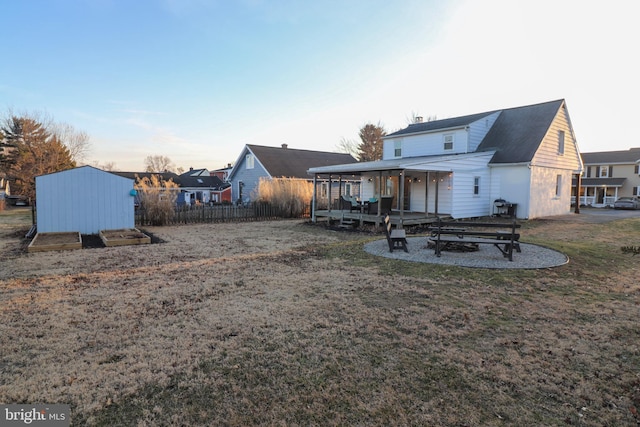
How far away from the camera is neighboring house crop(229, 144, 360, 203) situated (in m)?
27.5

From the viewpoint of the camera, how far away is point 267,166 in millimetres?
27219

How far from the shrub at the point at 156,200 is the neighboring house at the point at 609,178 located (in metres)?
35.8

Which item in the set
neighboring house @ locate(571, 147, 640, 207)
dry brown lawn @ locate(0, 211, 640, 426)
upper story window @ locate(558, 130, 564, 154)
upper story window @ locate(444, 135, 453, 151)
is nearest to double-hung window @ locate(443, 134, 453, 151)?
upper story window @ locate(444, 135, 453, 151)

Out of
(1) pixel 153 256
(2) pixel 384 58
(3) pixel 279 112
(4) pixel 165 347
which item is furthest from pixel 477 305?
(3) pixel 279 112

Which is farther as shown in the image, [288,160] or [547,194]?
[288,160]

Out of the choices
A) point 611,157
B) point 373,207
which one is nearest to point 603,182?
point 611,157

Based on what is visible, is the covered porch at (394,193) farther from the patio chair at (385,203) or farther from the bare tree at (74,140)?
the bare tree at (74,140)

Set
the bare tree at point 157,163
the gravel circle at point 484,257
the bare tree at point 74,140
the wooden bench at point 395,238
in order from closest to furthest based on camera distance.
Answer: the gravel circle at point 484,257, the wooden bench at point 395,238, the bare tree at point 74,140, the bare tree at point 157,163

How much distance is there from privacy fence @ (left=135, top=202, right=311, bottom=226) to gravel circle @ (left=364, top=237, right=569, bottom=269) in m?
10.7

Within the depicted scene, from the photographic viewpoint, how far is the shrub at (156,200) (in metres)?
15.7

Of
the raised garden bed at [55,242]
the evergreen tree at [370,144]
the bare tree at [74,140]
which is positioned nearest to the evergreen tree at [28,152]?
the bare tree at [74,140]

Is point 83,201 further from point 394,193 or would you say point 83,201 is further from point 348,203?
point 394,193

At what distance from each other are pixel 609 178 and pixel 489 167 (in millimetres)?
27366

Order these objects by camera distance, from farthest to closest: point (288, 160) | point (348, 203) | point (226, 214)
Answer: point (288, 160) → point (226, 214) → point (348, 203)
